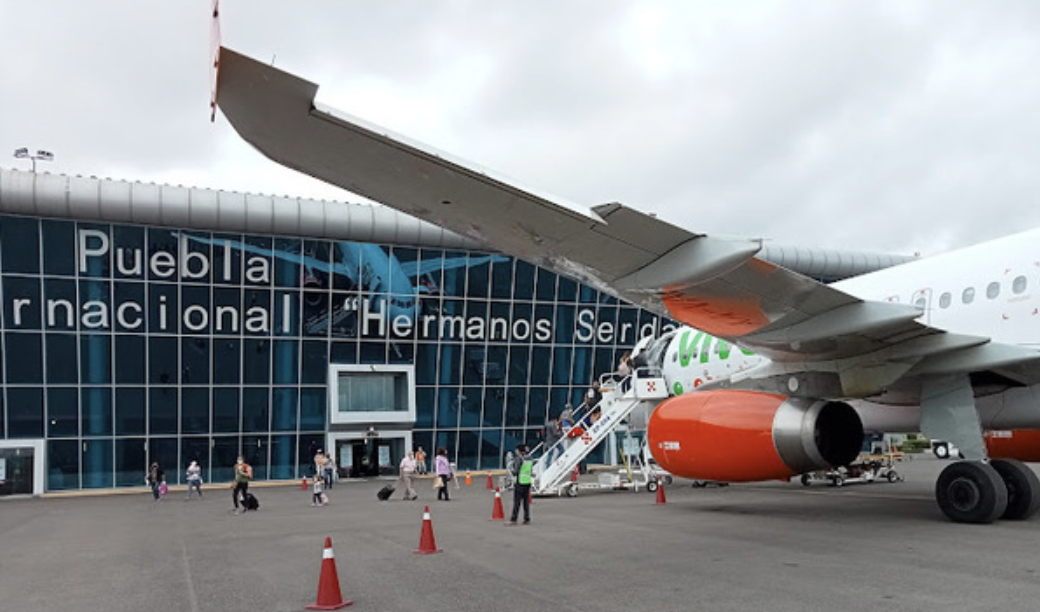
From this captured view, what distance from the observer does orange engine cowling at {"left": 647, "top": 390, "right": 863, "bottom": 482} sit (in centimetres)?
1195

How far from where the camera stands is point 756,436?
12250 mm

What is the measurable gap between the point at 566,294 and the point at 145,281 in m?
17.0

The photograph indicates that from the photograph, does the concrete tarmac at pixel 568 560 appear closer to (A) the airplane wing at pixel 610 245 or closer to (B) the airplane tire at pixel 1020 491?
(B) the airplane tire at pixel 1020 491

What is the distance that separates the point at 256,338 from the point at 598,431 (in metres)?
16.1

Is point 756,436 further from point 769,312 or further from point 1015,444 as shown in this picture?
point 1015,444

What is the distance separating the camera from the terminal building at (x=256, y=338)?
29312 millimetres

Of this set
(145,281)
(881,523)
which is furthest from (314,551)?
(145,281)

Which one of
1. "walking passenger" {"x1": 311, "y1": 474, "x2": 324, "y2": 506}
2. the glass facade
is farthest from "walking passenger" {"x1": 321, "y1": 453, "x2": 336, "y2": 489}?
"walking passenger" {"x1": 311, "y1": 474, "x2": 324, "y2": 506}

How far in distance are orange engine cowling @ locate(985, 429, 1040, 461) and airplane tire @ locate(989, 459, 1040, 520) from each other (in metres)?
2.61

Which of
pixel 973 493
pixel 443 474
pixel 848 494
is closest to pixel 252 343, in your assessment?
pixel 443 474

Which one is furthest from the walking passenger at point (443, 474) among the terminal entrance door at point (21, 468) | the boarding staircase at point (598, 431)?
the terminal entrance door at point (21, 468)

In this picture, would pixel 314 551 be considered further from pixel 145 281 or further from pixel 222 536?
pixel 145 281

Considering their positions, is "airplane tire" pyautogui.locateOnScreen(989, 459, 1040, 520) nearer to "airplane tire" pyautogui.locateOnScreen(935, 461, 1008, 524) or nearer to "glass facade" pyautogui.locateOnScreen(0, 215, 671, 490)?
"airplane tire" pyautogui.locateOnScreen(935, 461, 1008, 524)

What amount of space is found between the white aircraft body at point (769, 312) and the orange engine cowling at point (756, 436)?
0.07 ft
